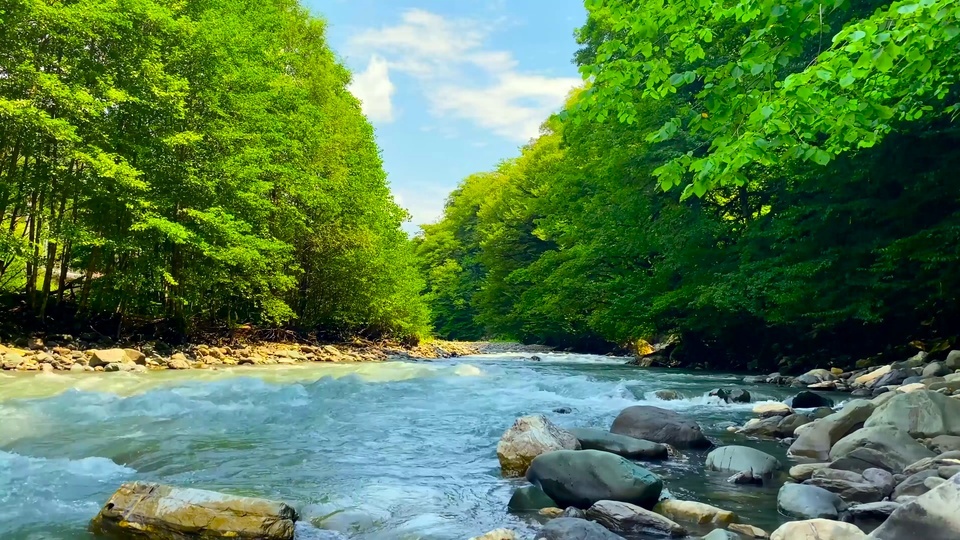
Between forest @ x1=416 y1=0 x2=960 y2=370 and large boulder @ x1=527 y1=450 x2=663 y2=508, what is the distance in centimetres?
194

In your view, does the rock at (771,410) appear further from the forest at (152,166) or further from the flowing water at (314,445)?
the forest at (152,166)

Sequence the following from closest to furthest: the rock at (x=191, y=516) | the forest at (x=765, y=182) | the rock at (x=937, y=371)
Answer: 1. the rock at (x=191, y=516)
2. the forest at (x=765, y=182)
3. the rock at (x=937, y=371)

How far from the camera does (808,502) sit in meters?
3.88

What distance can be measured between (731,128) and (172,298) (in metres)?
15.1

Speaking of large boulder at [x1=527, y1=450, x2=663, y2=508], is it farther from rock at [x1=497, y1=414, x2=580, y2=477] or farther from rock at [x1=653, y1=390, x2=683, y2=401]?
rock at [x1=653, y1=390, x2=683, y2=401]

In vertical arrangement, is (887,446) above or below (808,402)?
above

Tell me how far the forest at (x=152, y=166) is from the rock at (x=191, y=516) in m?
10.9

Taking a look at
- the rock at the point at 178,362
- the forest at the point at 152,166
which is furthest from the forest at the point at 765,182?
the rock at the point at 178,362

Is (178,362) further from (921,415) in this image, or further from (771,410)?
(921,415)

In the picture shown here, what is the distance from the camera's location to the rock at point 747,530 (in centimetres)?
349

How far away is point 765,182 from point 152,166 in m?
14.9

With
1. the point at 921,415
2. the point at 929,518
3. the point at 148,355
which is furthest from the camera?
the point at 148,355

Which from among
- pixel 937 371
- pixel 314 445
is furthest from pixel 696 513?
pixel 937 371

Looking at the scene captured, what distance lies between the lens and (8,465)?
16.0ft
